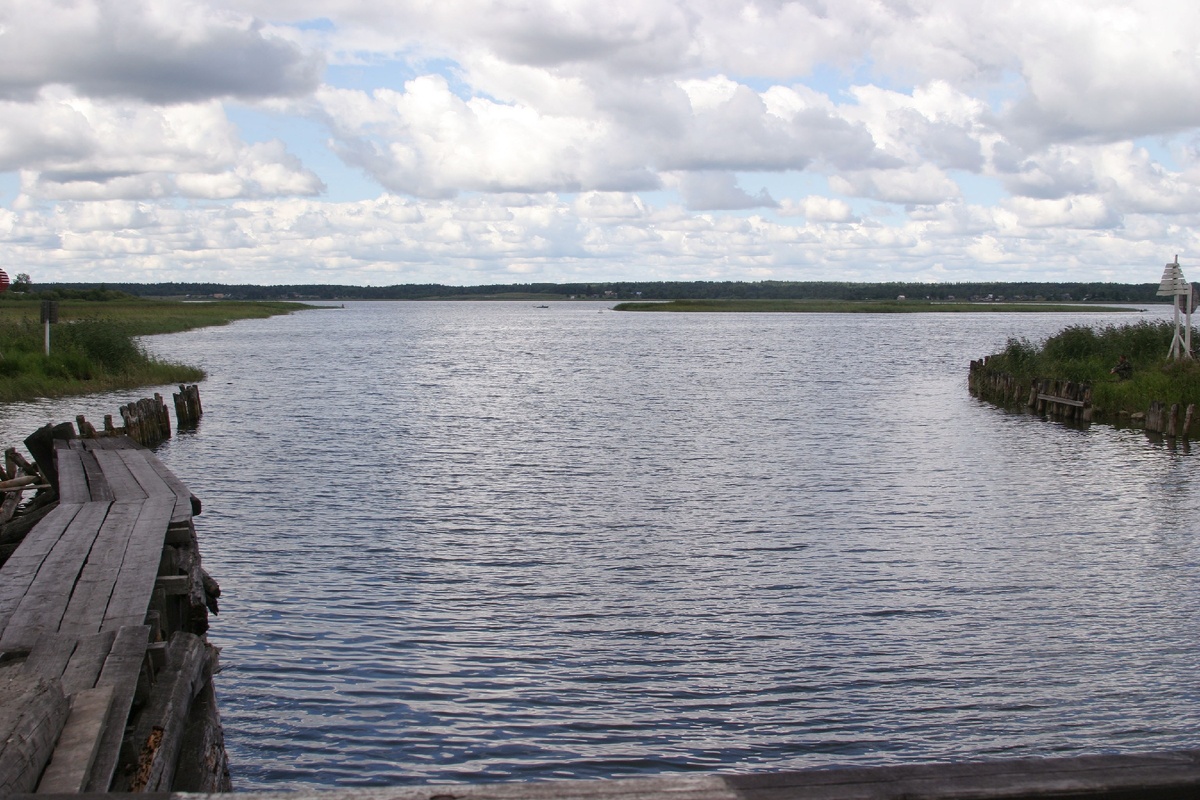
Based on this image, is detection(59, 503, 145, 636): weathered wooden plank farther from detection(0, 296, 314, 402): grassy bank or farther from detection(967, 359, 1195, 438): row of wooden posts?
detection(967, 359, 1195, 438): row of wooden posts

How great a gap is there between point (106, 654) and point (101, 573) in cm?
289

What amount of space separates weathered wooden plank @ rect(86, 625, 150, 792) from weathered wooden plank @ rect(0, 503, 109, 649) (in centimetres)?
80

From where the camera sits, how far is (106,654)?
725 cm

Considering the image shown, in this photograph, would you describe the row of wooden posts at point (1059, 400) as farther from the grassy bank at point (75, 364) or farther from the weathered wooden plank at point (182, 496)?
the grassy bank at point (75, 364)

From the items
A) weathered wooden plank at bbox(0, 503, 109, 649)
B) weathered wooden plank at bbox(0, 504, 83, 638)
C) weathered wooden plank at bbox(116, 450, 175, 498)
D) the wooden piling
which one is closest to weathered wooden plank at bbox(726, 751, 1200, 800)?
weathered wooden plank at bbox(0, 503, 109, 649)

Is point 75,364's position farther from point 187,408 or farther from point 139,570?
point 139,570

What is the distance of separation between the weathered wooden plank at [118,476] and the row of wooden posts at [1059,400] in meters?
28.2

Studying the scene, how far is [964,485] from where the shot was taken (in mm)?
24016

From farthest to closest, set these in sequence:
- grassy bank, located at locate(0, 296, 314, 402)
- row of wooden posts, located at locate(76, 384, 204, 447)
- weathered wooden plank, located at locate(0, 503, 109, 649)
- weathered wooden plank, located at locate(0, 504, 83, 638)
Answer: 1. grassy bank, located at locate(0, 296, 314, 402)
2. row of wooden posts, located at locate(76, 384, 204, 447)
3. weathered wooden plank, located at locate(0, 504, 83, 638)
4. weathered wooden plank, located at locate(0, 503, 109, 649)

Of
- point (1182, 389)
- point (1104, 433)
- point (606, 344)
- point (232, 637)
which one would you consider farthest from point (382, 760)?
point (606, 344)

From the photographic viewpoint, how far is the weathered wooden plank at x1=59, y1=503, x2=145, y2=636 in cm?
827

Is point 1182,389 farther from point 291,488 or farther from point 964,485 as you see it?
point 291,488

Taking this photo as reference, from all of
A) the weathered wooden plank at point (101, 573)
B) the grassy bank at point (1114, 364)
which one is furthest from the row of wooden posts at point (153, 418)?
the grassy bank at point (1114, 364)

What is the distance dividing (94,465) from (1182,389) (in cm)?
3119
